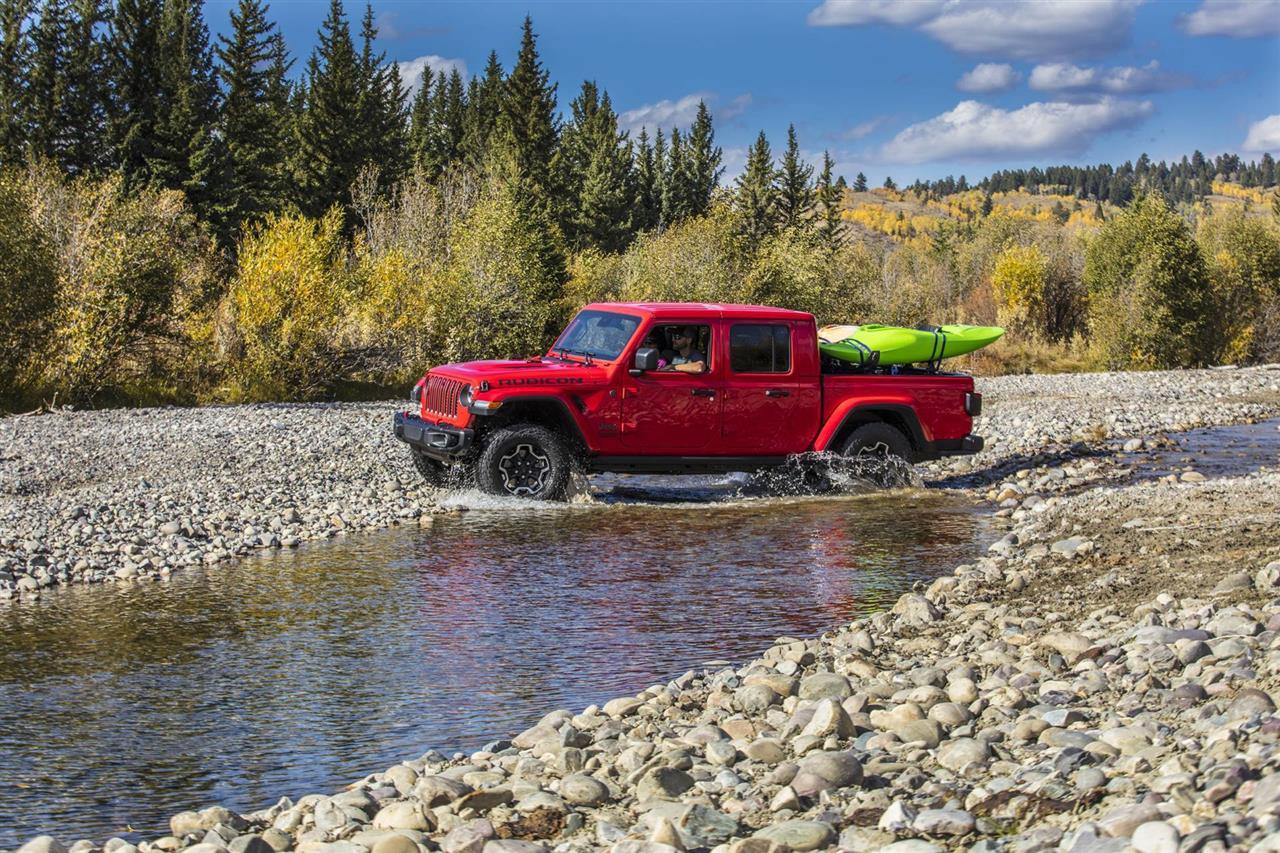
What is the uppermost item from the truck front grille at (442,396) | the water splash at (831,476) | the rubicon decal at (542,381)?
the rubicon decal at (542,381)

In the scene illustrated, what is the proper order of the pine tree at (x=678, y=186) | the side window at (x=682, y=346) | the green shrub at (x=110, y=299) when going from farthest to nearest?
the pine tree at (x=678, y=186), the green shrub at (x=110, y=299), the side window at (x=682, y=346)

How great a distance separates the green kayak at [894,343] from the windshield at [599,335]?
92.2 inches

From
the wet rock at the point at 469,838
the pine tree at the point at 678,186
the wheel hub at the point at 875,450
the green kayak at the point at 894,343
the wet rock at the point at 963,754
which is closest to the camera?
the wet rock at the point at 469,838

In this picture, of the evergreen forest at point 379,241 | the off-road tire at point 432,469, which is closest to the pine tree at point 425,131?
the evergreen forest at point 379,241

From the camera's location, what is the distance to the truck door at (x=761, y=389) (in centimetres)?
1391

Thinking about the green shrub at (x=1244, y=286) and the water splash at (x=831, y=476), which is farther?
the green shrub at (x=1244, y=286)

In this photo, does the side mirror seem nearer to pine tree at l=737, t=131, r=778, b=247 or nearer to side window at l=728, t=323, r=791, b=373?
side window at l=728, t=323, r=791, b=373

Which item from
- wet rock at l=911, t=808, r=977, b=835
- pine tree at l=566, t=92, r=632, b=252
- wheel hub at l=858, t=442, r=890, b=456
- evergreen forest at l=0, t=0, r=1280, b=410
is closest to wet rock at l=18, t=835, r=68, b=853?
wet rock at l=911, t=808, r=977, b=835

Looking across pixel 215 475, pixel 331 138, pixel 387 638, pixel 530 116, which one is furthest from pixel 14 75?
pixel 387 638

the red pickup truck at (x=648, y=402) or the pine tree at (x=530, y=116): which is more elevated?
the pine tree at (x=530, y=116)

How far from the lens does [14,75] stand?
4897cm

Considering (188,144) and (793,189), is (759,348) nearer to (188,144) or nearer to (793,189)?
(188,144)

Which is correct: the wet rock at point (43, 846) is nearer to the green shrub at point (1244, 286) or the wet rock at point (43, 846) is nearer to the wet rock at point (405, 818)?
the wet rock at point (405, 818)

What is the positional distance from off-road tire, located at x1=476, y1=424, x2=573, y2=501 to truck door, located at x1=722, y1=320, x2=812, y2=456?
184cm
